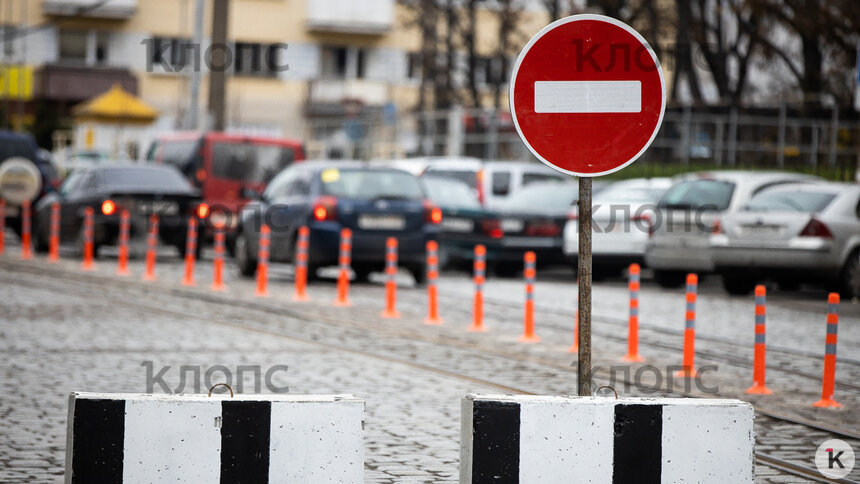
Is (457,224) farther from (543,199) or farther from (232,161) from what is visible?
(232,161)

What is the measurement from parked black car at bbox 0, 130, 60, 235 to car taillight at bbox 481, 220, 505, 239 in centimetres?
884

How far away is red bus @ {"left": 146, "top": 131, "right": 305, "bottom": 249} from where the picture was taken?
89.2ft

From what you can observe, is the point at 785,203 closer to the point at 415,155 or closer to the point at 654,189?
the point at 654,189

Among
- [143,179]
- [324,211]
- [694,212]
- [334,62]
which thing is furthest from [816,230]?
[334,62]

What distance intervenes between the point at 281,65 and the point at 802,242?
42144 millimetres

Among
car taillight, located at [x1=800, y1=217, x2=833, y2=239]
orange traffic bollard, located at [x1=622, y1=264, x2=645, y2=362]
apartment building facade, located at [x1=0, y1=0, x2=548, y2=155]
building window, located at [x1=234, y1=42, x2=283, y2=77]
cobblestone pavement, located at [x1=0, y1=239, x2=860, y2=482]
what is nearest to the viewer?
cobblestone pavement, located at [x1=0, y1=239, x2=860, y2=482]

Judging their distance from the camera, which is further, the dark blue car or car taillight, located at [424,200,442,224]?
car taillight, located at [424,200,442,224]

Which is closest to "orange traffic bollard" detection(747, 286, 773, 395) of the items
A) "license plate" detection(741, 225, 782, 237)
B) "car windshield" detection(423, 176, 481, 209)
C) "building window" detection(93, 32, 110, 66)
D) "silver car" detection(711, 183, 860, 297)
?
"silver car" detection(711, 183, 860, 297)

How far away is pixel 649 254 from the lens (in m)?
20.8

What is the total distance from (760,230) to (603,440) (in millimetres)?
14271

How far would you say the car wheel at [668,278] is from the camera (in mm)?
21156

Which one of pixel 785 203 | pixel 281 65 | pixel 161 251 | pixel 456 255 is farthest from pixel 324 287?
pixel 281 65

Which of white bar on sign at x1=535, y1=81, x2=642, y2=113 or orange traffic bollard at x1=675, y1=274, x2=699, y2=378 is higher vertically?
white bar on sign at x1=535, y1=81, x2=642, y2=113

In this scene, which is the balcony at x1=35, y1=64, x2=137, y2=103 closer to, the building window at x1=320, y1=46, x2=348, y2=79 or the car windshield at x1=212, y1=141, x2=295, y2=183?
the building window at x1=320, y1=46, x2=348, y2=79
